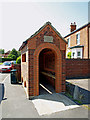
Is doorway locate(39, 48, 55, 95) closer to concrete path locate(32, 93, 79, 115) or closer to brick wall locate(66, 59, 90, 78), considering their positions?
concrete path locate(32, 93, 79, 115)

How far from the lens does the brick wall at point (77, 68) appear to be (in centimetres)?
1180

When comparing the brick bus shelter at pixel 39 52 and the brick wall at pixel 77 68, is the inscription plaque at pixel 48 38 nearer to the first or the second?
the brick bus shelter at pixel 39 52

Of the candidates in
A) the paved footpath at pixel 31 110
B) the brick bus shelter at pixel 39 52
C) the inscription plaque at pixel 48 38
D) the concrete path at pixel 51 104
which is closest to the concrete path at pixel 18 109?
the paved footpath at pixel 31 110

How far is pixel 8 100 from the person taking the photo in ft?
18.0

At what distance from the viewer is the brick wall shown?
11.8 m

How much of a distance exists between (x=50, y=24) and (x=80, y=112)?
516 cm

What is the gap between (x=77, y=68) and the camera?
39.5 feet

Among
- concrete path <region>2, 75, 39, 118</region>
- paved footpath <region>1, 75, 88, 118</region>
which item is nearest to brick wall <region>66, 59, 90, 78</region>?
paved footpath <region>1, 75, 88, 118</region>

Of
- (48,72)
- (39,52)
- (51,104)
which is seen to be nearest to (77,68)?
(48,72)

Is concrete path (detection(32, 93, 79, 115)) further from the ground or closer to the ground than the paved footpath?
further from the ground

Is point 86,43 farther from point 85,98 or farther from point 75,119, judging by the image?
point 75,119

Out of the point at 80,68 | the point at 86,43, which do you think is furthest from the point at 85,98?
the point at 86,43

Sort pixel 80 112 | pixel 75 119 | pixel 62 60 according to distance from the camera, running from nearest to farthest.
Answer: pixel 75 119, pixel 80 112, pixel 62 60

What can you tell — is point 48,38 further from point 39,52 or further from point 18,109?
point 18,109
